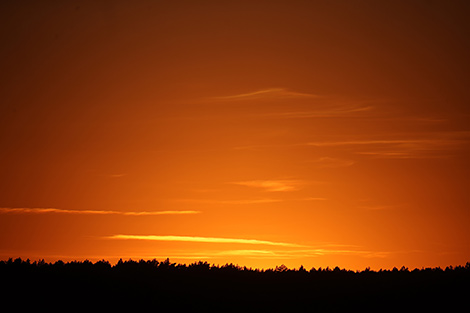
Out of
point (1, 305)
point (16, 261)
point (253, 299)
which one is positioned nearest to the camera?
point (1, 305)

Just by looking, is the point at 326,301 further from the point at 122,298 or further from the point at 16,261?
the point at 16,261

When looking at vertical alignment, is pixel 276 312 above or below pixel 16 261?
below

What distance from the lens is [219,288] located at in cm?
2977

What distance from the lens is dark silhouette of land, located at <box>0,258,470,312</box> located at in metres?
27.8

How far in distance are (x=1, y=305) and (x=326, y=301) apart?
12123 millimetres

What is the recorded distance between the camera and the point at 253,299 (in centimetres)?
2873

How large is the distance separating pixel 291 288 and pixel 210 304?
386 cm

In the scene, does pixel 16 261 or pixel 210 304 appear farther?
pixel 16 261

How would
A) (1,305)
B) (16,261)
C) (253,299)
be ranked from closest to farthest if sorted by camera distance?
(1,305), (253,299), (16,261)

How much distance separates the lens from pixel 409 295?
29328 mm

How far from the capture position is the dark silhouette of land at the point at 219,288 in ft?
91.1

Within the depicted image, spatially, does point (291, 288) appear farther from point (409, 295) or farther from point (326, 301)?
point (409, 295)

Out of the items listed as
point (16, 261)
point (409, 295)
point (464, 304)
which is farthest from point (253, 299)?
point (16, 261)

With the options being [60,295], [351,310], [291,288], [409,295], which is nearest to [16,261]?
[60,295]
